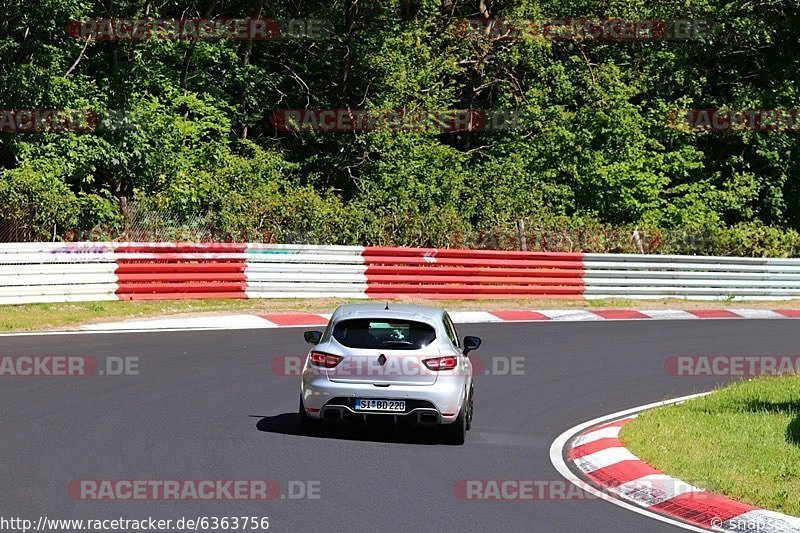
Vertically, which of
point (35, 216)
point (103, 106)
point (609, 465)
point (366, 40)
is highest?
point (366, 40)

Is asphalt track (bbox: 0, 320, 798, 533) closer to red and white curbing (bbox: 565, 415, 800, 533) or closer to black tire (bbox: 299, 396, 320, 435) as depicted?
black tire (bbox: 299, 396, 320, 435)

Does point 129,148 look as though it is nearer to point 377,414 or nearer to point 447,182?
point 447,182

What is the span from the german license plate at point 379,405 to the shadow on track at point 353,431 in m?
0.37

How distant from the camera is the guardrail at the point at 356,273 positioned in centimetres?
2266

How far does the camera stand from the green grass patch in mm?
10195

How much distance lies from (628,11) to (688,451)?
32.9 meters

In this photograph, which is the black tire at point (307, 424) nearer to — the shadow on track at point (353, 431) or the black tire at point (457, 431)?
the shadow on track at point (353, 431)

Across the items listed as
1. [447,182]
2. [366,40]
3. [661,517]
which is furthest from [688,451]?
[366,40]

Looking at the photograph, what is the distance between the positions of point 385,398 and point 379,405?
9 centimetres

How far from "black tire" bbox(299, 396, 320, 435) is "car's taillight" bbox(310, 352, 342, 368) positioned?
0.44 metres

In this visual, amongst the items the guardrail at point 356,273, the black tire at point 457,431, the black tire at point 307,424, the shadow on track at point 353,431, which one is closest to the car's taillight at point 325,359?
the black tire at point 307,424

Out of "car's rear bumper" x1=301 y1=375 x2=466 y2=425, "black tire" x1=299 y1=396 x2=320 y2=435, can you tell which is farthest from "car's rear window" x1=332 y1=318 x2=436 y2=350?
"black tire" x1=299 y1=396 x2=320 y2=435

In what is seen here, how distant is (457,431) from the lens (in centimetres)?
1240

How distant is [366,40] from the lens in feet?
125
